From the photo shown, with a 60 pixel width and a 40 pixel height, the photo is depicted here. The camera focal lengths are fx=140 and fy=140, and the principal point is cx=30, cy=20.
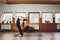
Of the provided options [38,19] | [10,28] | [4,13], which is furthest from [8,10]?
[38,19]

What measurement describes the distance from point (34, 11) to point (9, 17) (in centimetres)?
244

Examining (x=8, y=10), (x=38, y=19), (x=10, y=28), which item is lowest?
(x=10, y=28)

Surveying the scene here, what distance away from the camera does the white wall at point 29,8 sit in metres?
13.1

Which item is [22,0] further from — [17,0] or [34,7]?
[34,7]

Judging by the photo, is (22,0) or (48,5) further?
(48,5)

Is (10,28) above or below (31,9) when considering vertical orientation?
below

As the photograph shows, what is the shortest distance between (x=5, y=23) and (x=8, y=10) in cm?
125

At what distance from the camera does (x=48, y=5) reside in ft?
43.1

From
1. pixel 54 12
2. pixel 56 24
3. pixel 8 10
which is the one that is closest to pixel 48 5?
pixel 54 12

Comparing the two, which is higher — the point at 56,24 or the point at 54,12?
the point at 54,12

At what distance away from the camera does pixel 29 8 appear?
42.9ft

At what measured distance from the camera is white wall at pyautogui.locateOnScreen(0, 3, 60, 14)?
42.9ft

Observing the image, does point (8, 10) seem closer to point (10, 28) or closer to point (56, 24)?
point (10, 28)

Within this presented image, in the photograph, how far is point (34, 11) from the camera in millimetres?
13133
